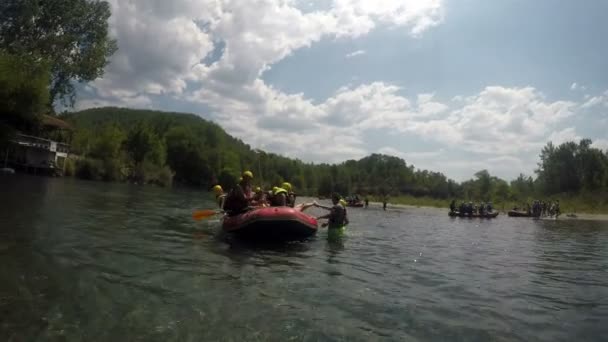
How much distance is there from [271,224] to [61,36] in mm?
25610

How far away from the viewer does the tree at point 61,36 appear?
26.1 m

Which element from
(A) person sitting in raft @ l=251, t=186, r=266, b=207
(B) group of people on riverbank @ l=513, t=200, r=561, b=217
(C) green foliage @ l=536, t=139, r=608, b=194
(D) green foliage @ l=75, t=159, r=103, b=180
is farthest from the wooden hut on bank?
(C) green foliage @ l=536, t=139, r=608, b=194

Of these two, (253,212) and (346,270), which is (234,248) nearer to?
(253,212)

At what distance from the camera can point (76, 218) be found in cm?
1244

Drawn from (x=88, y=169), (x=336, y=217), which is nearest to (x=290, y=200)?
(x=336, y=217)

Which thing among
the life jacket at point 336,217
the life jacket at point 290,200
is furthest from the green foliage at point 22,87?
the life jacket at point 336,217

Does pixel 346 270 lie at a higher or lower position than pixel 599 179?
lower

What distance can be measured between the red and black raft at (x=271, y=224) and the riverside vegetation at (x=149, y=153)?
428 centimetres

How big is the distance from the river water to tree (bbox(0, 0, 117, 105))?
20.7 metres

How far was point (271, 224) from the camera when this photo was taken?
10.9 m

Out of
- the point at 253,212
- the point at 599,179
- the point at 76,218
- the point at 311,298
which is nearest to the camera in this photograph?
the point at 311,298

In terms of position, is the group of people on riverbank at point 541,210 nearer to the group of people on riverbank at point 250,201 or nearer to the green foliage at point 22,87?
the group of people on riverbank at point 250,201

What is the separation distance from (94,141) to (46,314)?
62.4 meters

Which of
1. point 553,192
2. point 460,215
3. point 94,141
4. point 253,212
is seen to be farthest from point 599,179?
point 94,141
